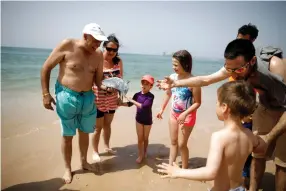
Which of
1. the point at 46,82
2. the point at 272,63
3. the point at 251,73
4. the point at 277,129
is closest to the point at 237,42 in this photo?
the point at 251,73

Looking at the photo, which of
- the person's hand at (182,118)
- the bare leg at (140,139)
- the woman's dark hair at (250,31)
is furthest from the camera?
the bare leg at (140,139)

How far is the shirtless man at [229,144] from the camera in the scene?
1.72m

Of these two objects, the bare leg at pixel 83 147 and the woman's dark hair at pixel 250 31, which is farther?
the bare leg at pixel 83 147

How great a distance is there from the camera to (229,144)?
176cm

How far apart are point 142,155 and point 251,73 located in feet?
8.23

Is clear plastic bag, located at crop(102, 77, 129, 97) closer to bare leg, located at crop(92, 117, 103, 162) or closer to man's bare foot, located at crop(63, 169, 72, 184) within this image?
bare leg, located at crop(92, 117, 103, 162)

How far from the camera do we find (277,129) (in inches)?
89.0

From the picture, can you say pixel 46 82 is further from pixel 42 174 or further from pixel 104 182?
pixel 104 182

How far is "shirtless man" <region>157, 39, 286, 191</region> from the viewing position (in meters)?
2.23

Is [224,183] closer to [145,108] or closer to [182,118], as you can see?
[182,118]

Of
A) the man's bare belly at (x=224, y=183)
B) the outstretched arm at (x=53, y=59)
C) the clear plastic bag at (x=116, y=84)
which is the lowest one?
the man's bare belly at (x=224, y=183)

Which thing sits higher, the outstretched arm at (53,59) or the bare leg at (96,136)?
the outstretched arm at (53,59)

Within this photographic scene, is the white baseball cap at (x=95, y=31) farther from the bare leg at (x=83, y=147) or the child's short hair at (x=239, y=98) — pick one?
the child's short hair at (x=239, y=98)

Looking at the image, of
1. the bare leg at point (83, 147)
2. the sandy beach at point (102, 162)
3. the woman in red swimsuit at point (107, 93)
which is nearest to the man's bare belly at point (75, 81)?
the woman in red swimsuit at point (107, 93)
